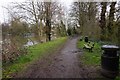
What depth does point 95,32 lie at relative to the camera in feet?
77.6

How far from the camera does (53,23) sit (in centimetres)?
3186

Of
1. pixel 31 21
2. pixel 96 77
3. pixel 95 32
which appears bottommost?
pixel 96 77

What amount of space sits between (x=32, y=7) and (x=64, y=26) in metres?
23.3

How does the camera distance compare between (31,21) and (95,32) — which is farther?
(31,21)

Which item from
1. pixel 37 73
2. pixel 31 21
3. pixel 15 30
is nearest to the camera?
pixel 37 73

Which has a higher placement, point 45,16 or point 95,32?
point 45,16

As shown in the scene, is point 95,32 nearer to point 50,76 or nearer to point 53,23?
point 53,23

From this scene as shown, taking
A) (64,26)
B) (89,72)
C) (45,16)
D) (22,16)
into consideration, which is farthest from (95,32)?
(64,26)

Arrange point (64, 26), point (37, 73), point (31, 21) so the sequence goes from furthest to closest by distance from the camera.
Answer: point (64, 26) < point (31, 21) < point (37, 73)

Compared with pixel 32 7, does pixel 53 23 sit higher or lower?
lower

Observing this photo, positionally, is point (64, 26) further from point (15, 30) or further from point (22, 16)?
point (15, 30)

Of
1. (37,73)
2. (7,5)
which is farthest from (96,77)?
(7,5)

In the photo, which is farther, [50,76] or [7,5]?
[7,5]

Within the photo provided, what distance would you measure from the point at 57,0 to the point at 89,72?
24269mm
